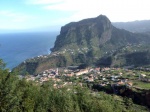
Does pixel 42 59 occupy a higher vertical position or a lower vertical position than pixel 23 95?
lower

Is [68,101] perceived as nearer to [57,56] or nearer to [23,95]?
[23,95]

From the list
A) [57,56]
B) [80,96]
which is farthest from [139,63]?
[80,96]

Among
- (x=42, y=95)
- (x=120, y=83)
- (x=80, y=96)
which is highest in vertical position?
(x=42, y=95)

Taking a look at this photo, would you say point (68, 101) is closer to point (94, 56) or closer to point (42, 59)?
point (42, 59)

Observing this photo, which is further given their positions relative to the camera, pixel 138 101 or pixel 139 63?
pixel 139 63

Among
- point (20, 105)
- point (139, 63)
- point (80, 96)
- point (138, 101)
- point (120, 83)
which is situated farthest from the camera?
point (139, 63)

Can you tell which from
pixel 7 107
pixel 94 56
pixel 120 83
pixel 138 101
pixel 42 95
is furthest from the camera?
pixel 94 56

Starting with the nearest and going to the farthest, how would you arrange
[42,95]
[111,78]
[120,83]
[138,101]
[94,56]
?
[42,95] → [138,101] → [120,83] → [111,78] → [94,56]

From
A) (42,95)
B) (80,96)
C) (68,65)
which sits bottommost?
(68,65)

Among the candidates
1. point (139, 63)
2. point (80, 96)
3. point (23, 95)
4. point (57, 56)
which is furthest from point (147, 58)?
point (23, 95)
